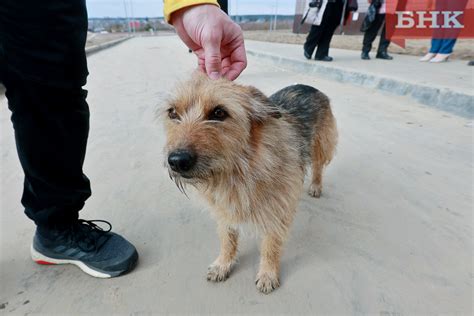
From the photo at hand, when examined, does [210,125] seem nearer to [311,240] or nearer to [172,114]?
[172,114]

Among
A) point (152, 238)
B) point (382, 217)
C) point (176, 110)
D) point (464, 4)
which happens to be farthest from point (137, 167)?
point (464, 4)

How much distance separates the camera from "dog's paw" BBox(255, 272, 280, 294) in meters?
1.66

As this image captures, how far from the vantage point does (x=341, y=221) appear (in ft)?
7.23

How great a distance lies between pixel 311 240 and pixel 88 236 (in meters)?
1.50

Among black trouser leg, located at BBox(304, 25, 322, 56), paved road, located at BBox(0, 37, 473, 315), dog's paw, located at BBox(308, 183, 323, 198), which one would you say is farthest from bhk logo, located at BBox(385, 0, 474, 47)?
dog's paw, located at BBox(308, 183, 323, 198)

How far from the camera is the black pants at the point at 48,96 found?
4.24ft

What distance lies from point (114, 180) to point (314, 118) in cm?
192

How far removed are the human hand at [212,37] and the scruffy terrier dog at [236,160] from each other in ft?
0.47

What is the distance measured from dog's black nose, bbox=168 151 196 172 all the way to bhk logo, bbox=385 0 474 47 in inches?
309

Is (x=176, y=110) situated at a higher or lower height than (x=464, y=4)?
lower

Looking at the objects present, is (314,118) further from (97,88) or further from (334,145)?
(97,88)

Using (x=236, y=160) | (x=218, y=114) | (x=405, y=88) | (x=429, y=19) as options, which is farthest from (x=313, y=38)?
(x=236, y=160)

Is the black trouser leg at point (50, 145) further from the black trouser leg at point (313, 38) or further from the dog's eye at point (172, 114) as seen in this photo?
the black trouser leg at point (313, 38)

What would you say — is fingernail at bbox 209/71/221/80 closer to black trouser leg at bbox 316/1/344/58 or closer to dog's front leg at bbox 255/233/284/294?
dog's front leg at bbox 255/233/284/294
